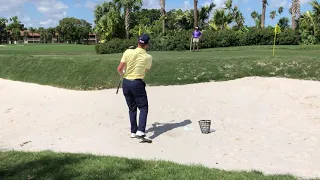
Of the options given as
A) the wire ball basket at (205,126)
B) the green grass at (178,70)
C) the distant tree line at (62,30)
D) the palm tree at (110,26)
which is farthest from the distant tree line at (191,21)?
the distant tree line at (62,30)

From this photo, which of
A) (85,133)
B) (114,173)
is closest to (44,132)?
(85,133)

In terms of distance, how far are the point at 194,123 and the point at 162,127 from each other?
2.56ft

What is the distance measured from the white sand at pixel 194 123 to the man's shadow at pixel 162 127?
23 millimetres

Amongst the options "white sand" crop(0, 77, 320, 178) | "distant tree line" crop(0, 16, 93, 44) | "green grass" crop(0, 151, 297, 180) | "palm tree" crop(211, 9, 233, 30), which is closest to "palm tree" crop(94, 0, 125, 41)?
"palm tree" crop(211, 9, 233, 30)

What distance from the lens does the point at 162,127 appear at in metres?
8.76

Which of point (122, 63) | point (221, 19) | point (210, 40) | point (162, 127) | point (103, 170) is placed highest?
point (221, 19)

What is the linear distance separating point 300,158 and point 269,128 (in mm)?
1992

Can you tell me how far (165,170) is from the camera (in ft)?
17.8

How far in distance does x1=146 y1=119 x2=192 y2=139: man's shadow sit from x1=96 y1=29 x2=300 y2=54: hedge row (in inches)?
768

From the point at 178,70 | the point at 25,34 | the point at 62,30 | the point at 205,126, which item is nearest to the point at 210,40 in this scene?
the point at 178,70

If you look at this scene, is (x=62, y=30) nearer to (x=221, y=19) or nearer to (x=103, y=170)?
(x=221, y=19)

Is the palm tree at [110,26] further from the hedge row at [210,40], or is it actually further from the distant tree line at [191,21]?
the hedge row at [210,40]

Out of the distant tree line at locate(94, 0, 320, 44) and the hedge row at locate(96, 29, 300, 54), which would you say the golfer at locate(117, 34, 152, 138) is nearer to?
the hedge row at locate(96, 29, 300, 54)

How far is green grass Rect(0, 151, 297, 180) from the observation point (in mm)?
5133
